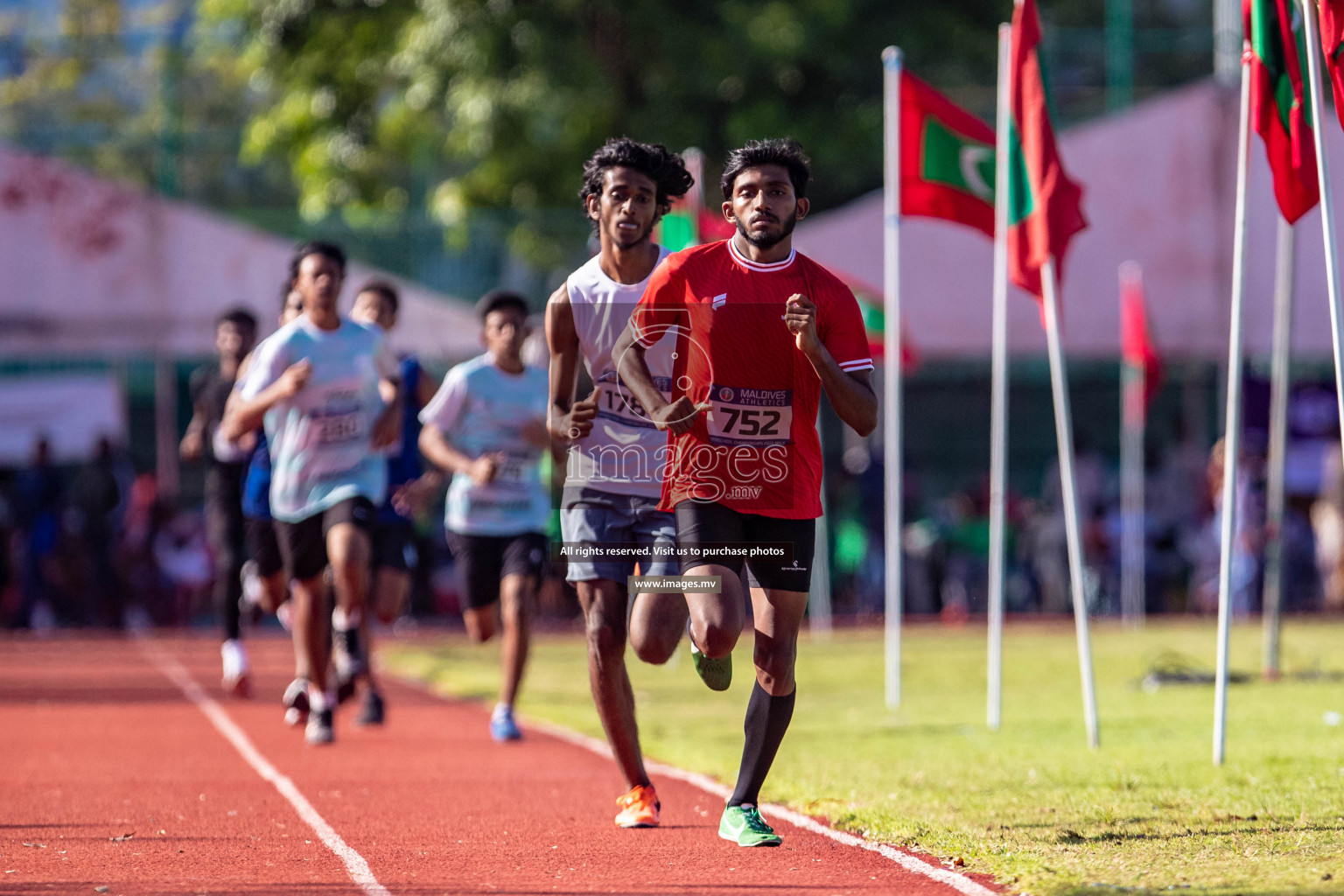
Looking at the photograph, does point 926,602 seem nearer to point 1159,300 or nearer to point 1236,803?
point 1159,300

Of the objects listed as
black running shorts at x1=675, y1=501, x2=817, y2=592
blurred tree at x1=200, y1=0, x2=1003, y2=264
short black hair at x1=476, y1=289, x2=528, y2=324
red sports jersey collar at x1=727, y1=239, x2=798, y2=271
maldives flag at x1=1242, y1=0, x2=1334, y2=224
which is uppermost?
blurred tree at x1=200, y1=0, x2=1003, y2=264

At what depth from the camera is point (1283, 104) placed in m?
8.34

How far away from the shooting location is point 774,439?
21.1 ft

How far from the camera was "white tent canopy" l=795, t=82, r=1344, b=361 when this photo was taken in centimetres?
2233

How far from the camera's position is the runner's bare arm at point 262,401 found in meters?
9.52

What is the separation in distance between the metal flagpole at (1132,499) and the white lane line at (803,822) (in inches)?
467

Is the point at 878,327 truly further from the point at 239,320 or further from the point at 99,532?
the point at 99,532

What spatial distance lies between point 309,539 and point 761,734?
Answer: 13.9ft

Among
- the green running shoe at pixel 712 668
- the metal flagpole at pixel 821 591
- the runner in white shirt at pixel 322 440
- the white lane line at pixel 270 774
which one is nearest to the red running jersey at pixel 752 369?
the green running shoe at pixel 712 668

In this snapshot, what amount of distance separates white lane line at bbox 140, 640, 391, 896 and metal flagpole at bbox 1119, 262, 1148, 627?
1061 centimetres

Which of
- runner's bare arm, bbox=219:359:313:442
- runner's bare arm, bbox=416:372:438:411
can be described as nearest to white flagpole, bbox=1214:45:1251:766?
runner's bare arm, bbox=219:359:313:442

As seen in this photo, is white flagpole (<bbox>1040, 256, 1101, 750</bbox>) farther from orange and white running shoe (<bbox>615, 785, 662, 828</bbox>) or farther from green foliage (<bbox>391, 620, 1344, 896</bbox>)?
orange and white running shoe (<bbox>615, 785, 662, 828</bbox>)

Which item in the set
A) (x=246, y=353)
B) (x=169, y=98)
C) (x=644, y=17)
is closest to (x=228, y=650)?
(x=246, y=353)

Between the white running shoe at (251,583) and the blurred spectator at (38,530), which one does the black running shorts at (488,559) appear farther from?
the blurred spectator at (38,530)
